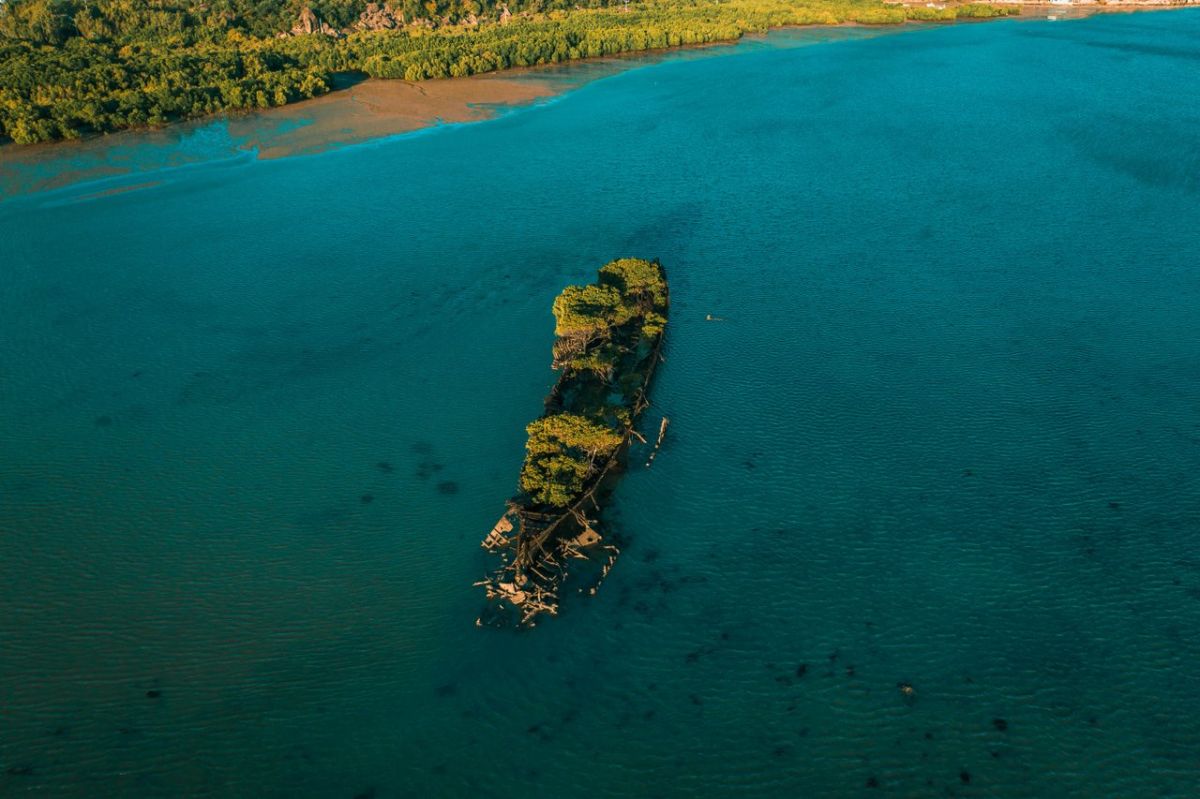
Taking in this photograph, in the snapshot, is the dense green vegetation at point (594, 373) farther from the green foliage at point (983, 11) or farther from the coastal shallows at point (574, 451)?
the green foliage at point (983, 11)

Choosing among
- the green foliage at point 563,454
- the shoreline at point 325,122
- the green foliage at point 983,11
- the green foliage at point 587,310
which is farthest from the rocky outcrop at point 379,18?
the green foliage at point 563,454

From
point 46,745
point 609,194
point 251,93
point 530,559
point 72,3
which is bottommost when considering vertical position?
point 46,745

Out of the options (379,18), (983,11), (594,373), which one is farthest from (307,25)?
(983,11)

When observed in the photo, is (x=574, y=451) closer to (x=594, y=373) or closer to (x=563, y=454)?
(x=563, y=454)

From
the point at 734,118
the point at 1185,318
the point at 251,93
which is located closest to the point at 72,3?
the point at 251,93

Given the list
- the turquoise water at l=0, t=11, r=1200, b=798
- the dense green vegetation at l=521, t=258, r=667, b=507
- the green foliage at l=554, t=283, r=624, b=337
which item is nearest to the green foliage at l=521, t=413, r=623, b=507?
the dense green vegetation at l=521, t=258, r=667, b=507

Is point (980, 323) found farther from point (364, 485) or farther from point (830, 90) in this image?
point (830, 90)

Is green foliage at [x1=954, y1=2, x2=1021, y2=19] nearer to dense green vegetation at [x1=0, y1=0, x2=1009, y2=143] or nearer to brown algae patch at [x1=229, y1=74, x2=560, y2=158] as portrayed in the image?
dense green vegetation at [x1=0, y1=0, x2=1009, y2=143]
